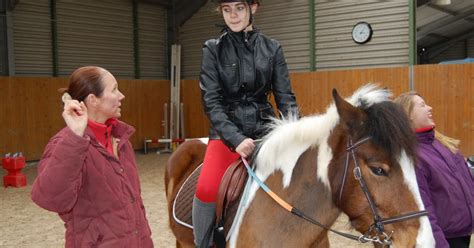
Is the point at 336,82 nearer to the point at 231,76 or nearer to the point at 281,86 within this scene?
the point at 281,86

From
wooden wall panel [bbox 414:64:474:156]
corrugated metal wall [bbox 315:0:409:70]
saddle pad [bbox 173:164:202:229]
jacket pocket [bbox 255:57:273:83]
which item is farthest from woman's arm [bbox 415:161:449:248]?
corrugated metal wall [bbox 315:0:409:70]

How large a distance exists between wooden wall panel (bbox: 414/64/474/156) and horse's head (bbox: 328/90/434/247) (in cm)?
819

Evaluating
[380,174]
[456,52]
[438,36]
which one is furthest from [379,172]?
[456,52]

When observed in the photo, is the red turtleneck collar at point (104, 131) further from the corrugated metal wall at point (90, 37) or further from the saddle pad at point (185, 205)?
the corrugated metal wall at point (90, 37)

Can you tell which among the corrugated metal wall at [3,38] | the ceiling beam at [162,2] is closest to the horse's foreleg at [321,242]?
the corrugated metal wall at [3,38]

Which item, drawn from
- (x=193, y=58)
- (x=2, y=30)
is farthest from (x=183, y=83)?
(x=2, y=30)

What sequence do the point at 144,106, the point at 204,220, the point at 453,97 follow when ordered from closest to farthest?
the point at 204,220
the point at 453,97
the point at 144,106

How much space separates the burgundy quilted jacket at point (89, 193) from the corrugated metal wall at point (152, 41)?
1310cm

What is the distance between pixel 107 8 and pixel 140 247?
1276 cm

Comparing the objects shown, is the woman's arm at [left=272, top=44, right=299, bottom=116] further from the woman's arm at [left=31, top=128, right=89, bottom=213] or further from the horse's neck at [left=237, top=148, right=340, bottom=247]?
the woman's arm at [left=31, top=128, right=89, bottom=213]

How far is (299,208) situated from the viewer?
196 cm

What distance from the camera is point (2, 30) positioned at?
11258 mm

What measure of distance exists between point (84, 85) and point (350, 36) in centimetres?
1014

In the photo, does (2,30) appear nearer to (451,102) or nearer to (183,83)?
(183,83)
